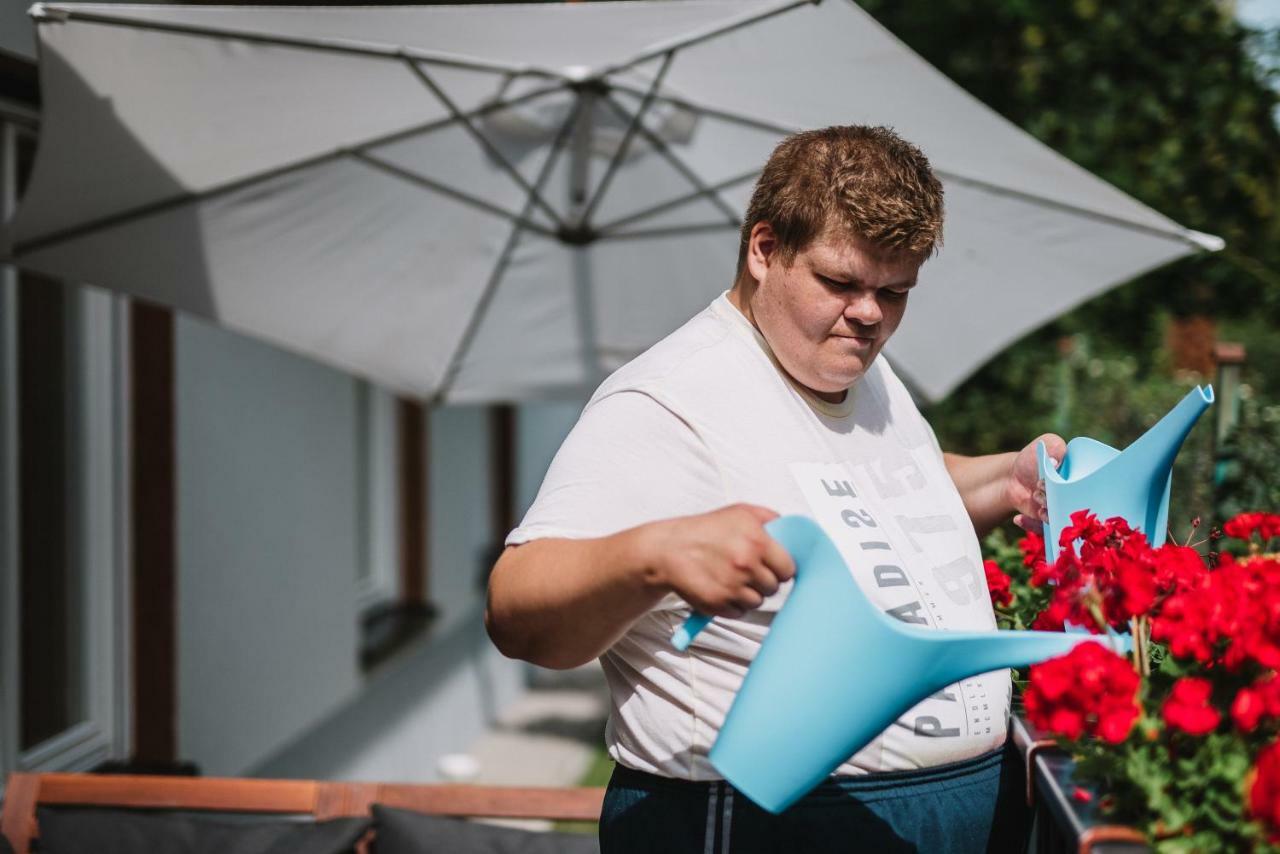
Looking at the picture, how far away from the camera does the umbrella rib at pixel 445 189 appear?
3045 mm

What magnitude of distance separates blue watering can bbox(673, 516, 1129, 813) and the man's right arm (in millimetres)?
44

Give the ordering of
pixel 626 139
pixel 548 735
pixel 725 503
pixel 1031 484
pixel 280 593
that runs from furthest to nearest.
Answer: pixel 548 735, pixel 280 593, pixel 626 139, pixel 1031 484, pixel 725 503

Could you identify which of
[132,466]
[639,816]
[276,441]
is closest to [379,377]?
[132,466]

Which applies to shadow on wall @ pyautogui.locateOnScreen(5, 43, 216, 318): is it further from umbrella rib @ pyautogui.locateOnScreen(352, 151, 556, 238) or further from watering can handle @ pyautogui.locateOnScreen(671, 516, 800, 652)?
watering can handle @ pyautogui.locateOnScreen(671, 516, 800, 652)

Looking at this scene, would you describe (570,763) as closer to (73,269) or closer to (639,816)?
(73,269)

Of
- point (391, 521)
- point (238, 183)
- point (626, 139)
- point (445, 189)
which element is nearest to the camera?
point (238, 183)

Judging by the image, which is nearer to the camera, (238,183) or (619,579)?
(619,579)

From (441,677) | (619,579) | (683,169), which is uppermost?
(683,169)

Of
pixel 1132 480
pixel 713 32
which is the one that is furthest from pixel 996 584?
pixel 713 32

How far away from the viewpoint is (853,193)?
135 centimetres

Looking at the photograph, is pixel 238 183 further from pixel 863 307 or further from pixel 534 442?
pixel 534 442

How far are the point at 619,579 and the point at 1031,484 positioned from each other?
825mm

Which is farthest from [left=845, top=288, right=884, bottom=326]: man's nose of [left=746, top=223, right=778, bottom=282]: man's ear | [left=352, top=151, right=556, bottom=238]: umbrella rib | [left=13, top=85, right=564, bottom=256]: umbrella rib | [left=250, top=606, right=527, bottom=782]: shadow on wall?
[left=250, top=606, right=527, bottom=782]: shadow on wall

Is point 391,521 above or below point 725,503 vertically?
below
